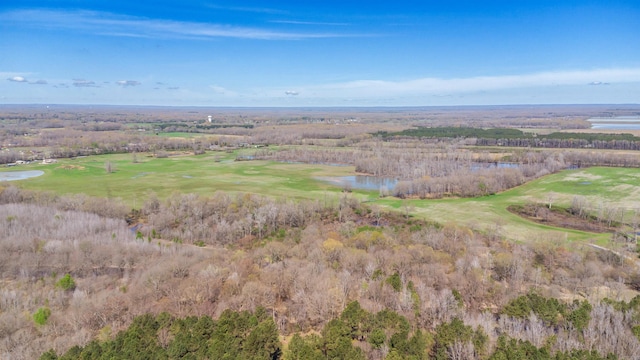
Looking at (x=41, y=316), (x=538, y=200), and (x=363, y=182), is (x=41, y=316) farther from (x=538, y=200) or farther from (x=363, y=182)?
(x=538, y=200)

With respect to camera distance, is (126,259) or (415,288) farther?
(126,259)

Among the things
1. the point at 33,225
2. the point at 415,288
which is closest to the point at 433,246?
the point at 415,288

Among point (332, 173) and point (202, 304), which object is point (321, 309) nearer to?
point (202, 304)

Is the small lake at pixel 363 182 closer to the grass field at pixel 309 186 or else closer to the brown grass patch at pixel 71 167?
the grass field at pixel 309 186

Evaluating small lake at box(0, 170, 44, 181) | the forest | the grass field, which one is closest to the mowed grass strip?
the grass field

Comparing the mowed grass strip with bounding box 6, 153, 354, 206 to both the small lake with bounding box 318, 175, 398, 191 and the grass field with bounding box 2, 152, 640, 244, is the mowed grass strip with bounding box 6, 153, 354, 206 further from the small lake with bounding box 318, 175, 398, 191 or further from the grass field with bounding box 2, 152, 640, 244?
the small lake with bounding box 318, 175, 398, 191

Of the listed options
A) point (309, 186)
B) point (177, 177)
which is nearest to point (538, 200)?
point (309, 186)

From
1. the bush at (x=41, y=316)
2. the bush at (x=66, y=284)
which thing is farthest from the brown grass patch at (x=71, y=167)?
the bush at (x=41, y=316)
